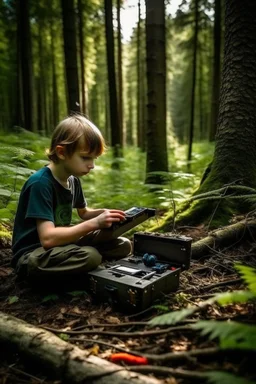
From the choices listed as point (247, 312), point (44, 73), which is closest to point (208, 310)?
point (247, 312)

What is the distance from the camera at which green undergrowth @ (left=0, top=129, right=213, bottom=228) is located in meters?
4.30

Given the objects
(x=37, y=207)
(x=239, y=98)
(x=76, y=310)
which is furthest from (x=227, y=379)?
(x=239, y=98)

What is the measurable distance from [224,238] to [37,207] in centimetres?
199

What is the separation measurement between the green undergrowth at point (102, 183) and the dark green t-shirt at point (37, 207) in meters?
0.73

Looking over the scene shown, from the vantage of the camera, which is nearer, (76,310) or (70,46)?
(76,310)

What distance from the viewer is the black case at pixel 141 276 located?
2.33 metres

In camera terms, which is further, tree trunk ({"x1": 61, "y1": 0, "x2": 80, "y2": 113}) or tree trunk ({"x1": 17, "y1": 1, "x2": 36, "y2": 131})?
tree trunk ({"x1": 17, "y1": 1, "x2": 36, "y2": 131})

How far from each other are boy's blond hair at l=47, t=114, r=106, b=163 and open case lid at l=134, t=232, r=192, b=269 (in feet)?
3.07

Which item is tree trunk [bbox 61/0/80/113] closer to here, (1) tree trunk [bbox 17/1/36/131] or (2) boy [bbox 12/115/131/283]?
(1) tree trunk [bbox 17/1/36/131]

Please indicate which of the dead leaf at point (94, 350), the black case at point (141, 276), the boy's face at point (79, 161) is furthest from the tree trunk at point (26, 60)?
the dead leaf at point (94, 350)

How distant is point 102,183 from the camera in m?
9.27

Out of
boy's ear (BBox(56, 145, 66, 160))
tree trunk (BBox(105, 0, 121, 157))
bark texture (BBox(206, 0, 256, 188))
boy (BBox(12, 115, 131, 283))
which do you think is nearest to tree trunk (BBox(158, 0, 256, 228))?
bark texture (BBox(206, 0, 256, 188))

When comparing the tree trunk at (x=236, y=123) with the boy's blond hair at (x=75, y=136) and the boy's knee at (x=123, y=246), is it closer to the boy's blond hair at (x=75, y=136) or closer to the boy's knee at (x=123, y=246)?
the boy's knee at (x=123, y=246)

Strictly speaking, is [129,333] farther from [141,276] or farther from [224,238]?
[224,238]
